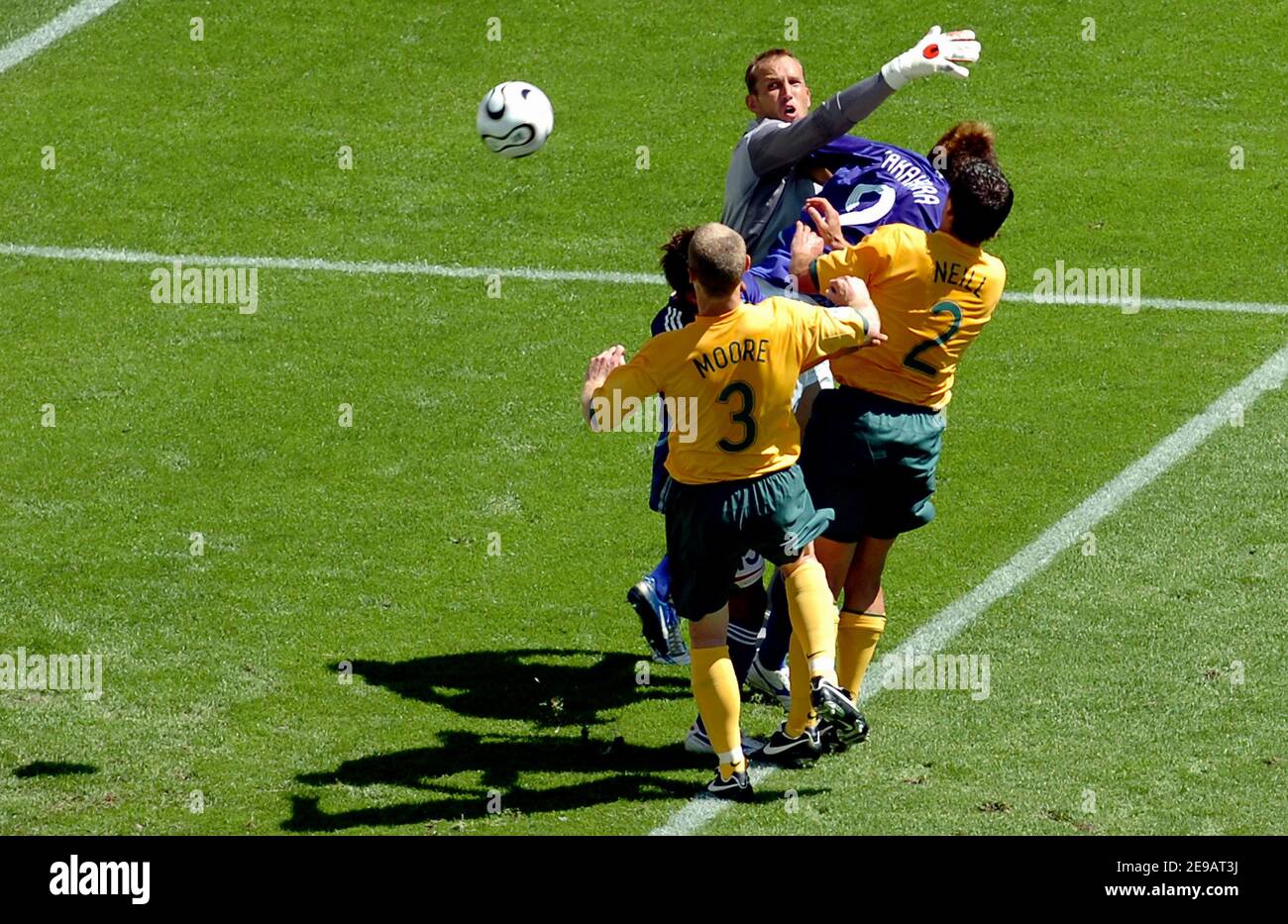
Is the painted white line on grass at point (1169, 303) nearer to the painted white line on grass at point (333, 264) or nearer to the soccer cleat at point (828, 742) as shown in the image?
the painted white line on grass at point (333, 264)

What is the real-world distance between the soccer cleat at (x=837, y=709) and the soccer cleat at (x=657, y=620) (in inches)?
54.6

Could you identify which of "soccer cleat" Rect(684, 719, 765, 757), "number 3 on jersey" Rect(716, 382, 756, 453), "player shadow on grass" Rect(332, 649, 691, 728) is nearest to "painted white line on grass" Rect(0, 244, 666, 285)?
"player shadow on grass" Rect(332, 649, 691, 728)

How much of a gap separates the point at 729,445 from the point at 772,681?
67.3 inches

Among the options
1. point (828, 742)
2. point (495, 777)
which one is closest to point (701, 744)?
point (828, 742)

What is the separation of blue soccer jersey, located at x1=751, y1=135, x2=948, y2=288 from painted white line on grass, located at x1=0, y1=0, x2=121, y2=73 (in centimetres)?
1079

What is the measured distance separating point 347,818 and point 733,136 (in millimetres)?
9610

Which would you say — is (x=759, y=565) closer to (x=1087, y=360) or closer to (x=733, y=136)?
(x=1087, y=360)

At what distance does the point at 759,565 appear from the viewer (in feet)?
27.3

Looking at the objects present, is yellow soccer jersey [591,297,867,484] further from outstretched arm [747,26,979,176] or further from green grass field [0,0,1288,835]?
green grass field [0,0,1288,835]

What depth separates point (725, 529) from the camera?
719 centimetres

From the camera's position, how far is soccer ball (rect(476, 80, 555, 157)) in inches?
385

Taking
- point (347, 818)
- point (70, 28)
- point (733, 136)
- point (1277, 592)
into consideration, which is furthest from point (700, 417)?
point (70, 28)

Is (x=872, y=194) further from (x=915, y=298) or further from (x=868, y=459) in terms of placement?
(x=868, y=459)

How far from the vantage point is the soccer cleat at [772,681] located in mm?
8406
